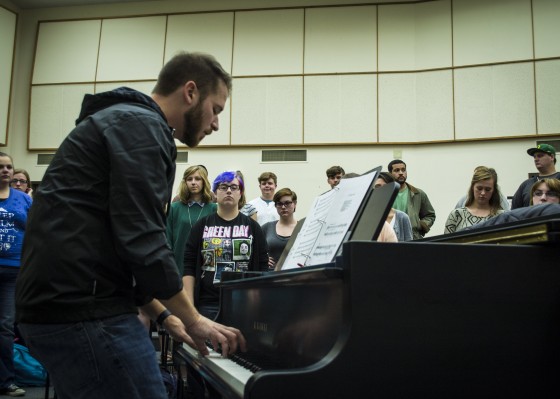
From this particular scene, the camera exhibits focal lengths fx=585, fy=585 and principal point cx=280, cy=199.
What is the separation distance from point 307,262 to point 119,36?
9538 millimetres

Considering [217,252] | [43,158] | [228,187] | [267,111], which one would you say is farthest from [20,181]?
[43,158]

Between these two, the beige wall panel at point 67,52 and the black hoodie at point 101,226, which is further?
the beige wall panel at point 67,52

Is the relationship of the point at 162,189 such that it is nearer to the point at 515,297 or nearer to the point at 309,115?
the point at 515,297

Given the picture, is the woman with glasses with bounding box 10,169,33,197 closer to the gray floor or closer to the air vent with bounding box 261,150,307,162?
the gray floor

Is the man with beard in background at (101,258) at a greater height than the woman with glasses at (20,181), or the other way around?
the woman with glasses at (20,181)

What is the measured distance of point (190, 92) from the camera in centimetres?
173

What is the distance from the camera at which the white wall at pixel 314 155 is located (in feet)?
29.3

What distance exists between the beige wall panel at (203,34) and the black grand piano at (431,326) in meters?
9.12

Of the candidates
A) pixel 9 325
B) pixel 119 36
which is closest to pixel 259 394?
pixel 9 325

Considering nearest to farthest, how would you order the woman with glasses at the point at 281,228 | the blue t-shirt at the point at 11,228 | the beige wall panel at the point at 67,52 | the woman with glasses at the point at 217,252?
1. the woman with glasses at the point at 217,252
2. the blue t-shirt at the point at 11,228
3. the woman with glasses at the point at 281,228
4. the beige wall panel at the point at 67,52

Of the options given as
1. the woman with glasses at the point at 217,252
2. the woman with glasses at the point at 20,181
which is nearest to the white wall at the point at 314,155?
the woman with glasses at the point at 20,181

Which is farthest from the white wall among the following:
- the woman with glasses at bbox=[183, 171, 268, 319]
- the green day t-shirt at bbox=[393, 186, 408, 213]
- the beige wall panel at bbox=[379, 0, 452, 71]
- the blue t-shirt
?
the woman with glasses at bbox=[183, 171, 268, 319]

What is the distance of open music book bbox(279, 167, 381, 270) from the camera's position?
1788 millimetres

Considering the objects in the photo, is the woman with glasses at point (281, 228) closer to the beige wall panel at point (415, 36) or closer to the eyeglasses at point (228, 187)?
the eyeglasses at point (228, 187)
